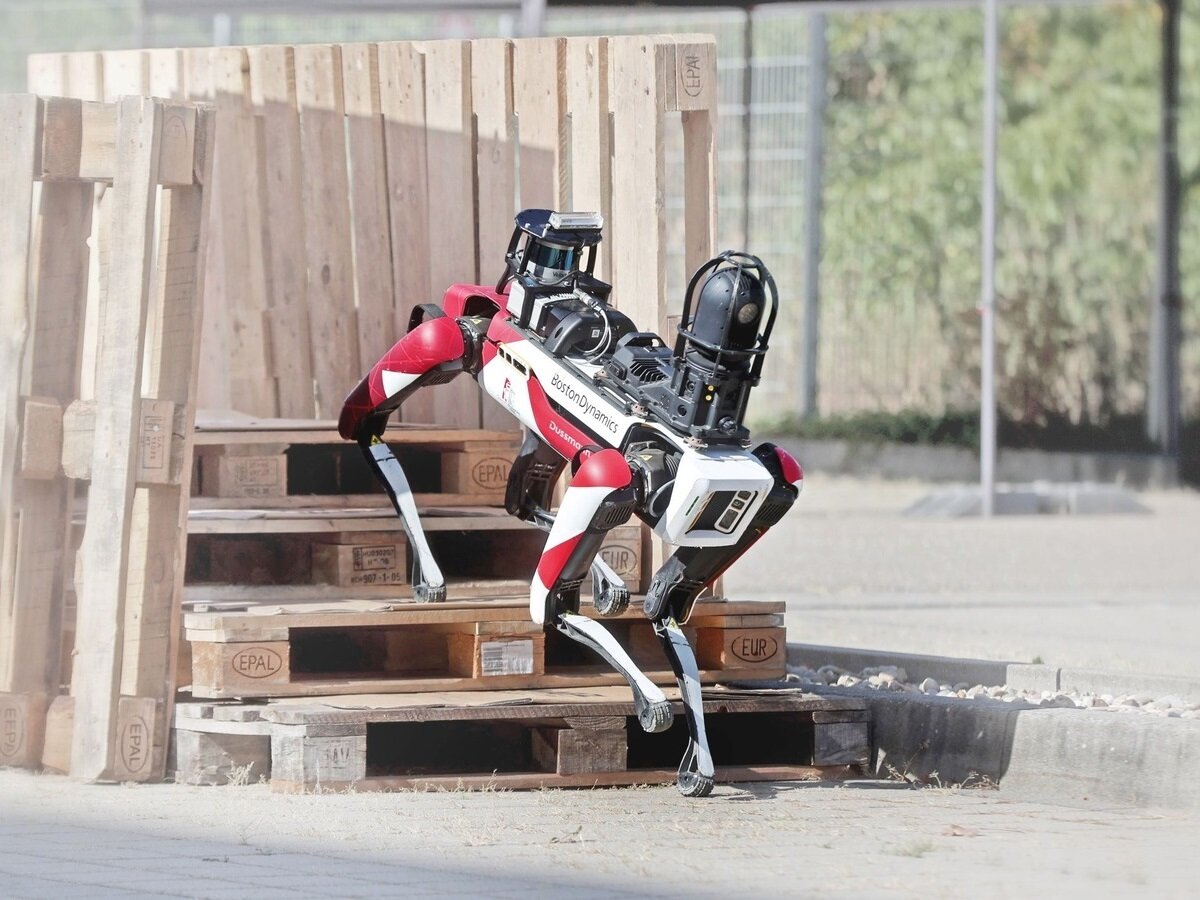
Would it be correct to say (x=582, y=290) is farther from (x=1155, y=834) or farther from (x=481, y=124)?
(x=1155, y=834)

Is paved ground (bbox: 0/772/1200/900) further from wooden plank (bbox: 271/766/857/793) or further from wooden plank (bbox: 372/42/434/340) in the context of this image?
wooden plank (bbox: 372/42/434/340)

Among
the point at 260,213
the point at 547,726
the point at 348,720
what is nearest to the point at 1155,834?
the point at 547,726

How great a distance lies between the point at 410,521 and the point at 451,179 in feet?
5.75

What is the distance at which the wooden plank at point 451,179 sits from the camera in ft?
27.3

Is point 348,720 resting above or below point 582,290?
below

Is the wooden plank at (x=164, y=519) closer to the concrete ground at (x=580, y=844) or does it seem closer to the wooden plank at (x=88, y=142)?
the wooden plank at (x=88, y=142)

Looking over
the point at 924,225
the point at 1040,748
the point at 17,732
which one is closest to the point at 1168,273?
the point at 924,225

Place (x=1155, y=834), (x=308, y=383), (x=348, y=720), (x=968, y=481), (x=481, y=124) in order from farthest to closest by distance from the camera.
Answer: (x=968, y=481) < (x=308, y=383) < (x=481, y=124) < (x=348, y=720) < (x=1155, y=834)

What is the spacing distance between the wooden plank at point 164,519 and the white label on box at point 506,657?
103 centimetres

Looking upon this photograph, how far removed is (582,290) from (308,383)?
7.05ft

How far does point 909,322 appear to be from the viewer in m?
20.5

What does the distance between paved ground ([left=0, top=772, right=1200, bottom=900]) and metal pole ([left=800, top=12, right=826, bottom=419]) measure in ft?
44.2

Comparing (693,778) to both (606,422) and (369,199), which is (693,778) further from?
(369,199)

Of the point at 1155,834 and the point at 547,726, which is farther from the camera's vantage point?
the point at 547,726
